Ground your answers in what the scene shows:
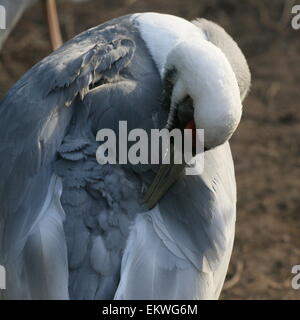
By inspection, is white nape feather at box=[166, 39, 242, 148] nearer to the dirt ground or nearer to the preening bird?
the preening bird

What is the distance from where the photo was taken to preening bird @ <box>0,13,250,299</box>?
3840mm

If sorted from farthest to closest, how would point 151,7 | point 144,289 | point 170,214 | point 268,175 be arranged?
point 151,7, point 268,175, point 170,214, point 144,289

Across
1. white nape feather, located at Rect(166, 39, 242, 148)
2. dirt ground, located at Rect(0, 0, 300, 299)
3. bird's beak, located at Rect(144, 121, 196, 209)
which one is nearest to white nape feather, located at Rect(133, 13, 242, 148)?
white nape feather, located at Rect(166, 39, 242, 148)

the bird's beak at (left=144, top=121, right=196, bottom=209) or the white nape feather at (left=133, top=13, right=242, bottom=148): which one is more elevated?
the white nape feather at (left=133, top=13, right=242, bottom=148)

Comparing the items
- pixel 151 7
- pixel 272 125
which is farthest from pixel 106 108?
pixel 151 7

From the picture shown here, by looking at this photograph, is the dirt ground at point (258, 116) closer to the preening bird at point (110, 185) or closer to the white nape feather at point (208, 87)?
the preening bird at point (110, 185)

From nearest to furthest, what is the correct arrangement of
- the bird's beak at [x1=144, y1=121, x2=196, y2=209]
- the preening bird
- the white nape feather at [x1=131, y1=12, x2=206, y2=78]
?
the preening bird
the bird's beak at [x1=144, y1=121, x2=196, y2=209]
the white nape feather at [x1=131, y1=12, x2=206, y2=78]

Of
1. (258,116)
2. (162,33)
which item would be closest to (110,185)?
(162,33)

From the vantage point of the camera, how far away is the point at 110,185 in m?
4.00

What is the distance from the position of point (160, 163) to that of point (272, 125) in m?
2.88

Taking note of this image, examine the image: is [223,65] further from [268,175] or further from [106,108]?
[268,175]

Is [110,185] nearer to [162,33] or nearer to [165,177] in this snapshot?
[165,177]

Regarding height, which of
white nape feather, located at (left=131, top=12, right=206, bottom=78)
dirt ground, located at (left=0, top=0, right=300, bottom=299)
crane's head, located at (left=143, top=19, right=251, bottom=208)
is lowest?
dirt ground, located at (left=0, top=0, right=300, bottom=299)

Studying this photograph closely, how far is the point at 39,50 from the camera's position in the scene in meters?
7.64
